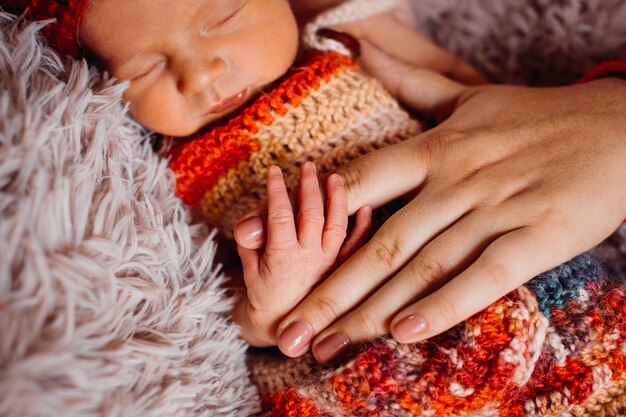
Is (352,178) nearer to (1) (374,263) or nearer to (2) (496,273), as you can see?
(1) (374,263)

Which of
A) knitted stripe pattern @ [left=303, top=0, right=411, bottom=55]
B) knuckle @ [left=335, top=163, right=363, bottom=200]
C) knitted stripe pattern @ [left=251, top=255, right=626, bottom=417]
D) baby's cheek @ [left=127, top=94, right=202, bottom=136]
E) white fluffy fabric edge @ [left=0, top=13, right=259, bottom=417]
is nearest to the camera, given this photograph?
white fluffy fabric edge @ [left=0, top=13, right=259, bottom=417]

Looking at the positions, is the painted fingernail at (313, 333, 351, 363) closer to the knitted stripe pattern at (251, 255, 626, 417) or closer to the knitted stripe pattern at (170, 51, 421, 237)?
the knitted stripe pattern at (251, 255, 626, 417)

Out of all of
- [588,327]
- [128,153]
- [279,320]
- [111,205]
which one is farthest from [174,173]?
[588,327]

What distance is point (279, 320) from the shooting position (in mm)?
771

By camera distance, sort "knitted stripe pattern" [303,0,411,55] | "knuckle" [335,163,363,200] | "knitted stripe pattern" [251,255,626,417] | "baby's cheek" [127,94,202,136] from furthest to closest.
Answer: "knitted stripe pattern" [303,0,411,55] → "baby's cheek" [127,94,202,136] → "knuckle" [335,163,363,200] → "knitted stripe pattern" [251,255,626,417]

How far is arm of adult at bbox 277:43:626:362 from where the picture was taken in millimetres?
666

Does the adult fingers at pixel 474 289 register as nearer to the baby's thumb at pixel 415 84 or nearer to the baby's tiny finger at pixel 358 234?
the baby's tiny finger at pixel 358 234

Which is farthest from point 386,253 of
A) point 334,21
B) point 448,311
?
point 334,21

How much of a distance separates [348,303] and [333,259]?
70 mm

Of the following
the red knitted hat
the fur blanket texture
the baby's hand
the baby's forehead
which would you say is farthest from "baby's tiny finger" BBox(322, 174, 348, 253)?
the red knitted hat

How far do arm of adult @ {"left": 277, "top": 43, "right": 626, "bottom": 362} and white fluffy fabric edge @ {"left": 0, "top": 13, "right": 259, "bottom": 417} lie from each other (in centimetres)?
15

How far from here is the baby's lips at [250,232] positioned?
0.72 m

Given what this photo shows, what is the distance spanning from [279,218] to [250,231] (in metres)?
0.05

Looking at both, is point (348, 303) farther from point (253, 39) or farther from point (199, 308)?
point (253, 39)
